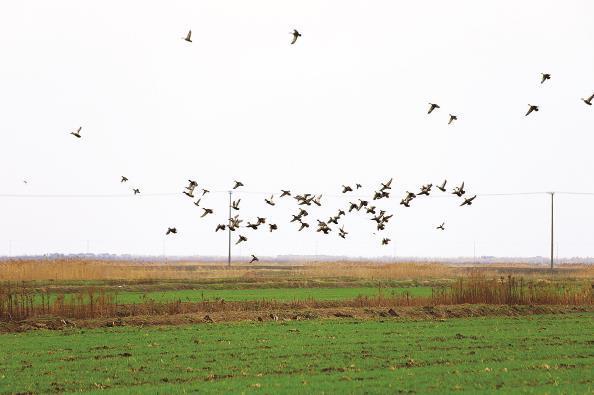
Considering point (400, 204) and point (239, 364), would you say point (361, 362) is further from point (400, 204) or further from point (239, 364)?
point (400, 204)

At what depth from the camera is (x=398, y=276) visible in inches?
3214

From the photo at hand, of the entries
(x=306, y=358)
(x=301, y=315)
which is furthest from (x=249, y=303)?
(x=306, y=358)

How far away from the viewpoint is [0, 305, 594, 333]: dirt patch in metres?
34.6

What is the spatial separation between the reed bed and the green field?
3.95 meters

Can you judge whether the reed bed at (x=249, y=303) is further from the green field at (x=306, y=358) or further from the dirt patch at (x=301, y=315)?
the green field at (x=306, y=358)

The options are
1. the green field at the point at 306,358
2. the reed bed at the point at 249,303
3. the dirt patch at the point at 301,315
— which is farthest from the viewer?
the reed bed at the point at 249,303

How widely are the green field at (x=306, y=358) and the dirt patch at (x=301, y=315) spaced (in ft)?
5.56

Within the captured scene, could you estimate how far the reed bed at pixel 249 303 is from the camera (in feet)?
120

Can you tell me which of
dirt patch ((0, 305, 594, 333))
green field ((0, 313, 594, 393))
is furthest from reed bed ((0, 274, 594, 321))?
green field ((0, 313, 594, 393))

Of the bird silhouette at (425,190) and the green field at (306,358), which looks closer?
the green field at (306,358)

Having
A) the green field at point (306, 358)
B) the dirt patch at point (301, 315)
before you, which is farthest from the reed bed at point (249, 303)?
the green field at point (306, 358)

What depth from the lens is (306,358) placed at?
2411cm

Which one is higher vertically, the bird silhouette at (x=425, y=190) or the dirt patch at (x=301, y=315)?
the bird silhouette at (x=425, y=190)

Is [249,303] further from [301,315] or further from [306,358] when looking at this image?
[306,358]
